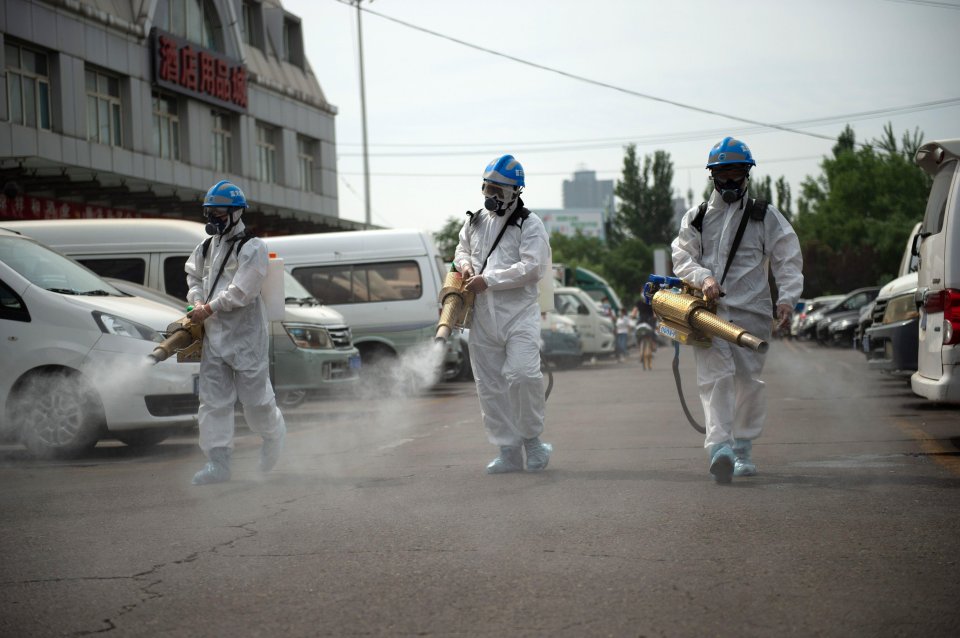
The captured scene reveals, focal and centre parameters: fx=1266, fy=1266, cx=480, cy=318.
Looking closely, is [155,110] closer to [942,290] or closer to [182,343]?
A: [182,343]

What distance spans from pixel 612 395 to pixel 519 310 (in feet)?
28.5

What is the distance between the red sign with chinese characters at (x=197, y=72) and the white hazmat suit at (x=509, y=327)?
84.5 ft

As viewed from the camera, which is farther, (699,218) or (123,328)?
(123,328)

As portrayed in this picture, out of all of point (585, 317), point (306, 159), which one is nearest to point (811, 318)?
point (306, 159)

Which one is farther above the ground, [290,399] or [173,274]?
[173,274]

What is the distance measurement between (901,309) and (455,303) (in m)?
6.07

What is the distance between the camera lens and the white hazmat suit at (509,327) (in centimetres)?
770

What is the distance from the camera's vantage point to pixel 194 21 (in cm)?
3431

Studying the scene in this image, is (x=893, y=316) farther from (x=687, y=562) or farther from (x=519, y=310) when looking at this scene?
(x=687, y=562)

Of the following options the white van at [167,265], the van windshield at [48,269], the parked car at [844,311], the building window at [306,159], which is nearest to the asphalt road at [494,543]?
the van windshield at [48,269]

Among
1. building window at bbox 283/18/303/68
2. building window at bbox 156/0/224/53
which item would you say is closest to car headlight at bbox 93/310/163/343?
building window at bbox 156/0/224/53

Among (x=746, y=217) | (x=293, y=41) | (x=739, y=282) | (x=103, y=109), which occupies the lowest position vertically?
(x=739, y=282)

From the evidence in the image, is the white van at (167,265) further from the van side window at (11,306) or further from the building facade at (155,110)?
the building facade at (155,110)

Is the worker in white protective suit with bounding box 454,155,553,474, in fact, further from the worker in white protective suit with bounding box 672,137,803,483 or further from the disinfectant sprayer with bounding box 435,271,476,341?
the worker in white protective suit with bounding box 672,137,803,483
